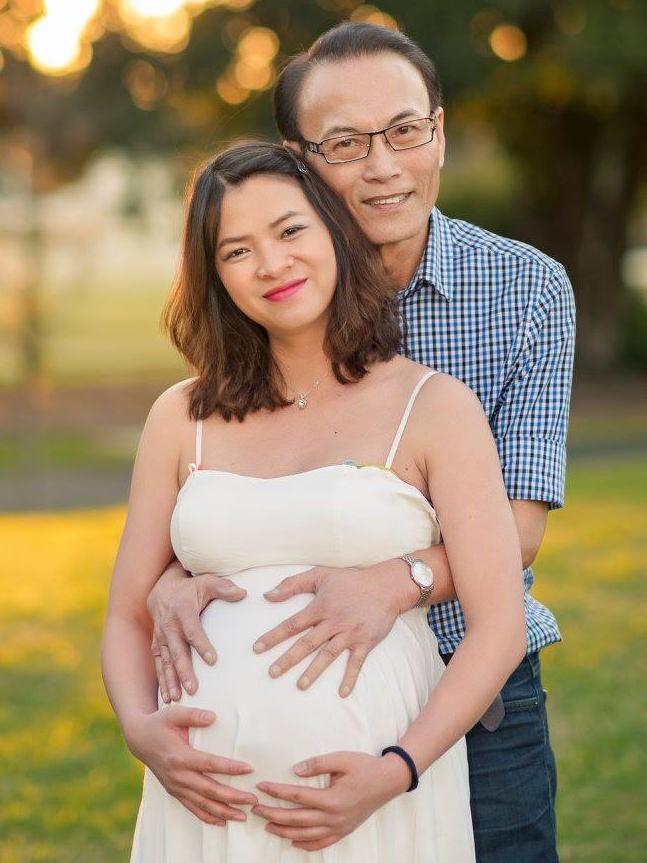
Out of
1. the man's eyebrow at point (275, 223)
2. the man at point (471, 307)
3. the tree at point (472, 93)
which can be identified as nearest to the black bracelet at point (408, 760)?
the man at point (471, 307)

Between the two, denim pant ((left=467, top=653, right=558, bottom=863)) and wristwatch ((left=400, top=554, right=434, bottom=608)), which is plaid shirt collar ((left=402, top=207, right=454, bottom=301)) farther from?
denim pant ((left=467, top=653, right=558, bottom=863))

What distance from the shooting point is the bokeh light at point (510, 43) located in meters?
17.0

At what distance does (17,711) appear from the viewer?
6.51 meters

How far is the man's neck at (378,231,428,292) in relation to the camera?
10.2 ft

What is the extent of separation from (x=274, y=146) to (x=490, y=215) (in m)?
19.3

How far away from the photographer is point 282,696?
2.50 meters

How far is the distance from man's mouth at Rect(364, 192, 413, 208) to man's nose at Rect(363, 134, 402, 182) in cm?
5

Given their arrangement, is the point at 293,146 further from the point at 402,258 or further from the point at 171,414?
the point at 171,414

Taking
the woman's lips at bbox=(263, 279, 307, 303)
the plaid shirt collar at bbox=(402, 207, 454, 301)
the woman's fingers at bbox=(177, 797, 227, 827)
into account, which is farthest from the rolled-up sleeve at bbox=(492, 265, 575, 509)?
the woman's fingers at bbox=(177, 797, 227, 827)

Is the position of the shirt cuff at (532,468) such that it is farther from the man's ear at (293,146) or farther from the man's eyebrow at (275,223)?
the man's ear at (293,146)

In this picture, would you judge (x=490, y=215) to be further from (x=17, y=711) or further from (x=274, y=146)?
(x=274, y=146)

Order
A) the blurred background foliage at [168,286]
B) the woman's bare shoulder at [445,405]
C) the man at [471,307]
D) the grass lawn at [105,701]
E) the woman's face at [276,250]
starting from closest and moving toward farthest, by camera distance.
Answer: the woman's bare shoulder at [445,405], the woman's face at [276,250], the man at [471,307], the grass lawn at [105,701], the blurred background foliage at [168,286]

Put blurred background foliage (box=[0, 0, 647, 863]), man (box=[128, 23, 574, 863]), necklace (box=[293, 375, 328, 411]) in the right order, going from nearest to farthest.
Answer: necklace (box=[293, 375, 328, 411]), man (box=[128, 23, 574, 863]), blurred background foliage (box=[0, 0, 647, 863])

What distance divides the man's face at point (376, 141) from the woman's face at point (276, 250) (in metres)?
0.24
